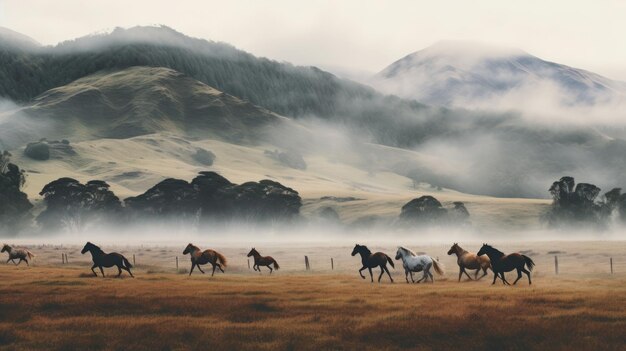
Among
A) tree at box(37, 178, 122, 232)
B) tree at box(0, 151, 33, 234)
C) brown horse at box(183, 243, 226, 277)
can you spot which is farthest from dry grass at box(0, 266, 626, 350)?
tree at box(37, 178, 122, 232)

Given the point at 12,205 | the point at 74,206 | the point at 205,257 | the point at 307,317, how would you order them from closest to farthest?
the point at 307,317 < the point at 205,257 < the point at 12,205 < the point at 74,206

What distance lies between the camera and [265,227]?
18225cm

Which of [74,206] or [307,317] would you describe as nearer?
[307,317]

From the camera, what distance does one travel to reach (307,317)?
99.1ft

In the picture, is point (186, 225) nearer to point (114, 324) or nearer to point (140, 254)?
point (140, 254)

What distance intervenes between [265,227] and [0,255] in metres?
90.0

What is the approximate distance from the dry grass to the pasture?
0.05 meters

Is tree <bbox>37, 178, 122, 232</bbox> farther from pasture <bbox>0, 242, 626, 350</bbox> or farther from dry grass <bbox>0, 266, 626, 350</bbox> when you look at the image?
dry grass <bbox>0, 266, 626, 350</bbox>

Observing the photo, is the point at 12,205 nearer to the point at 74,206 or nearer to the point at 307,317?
the point at 74,206

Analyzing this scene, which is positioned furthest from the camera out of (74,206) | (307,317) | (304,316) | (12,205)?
(74,206)

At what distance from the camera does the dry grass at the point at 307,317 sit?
25062 mm

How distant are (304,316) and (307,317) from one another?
0.44m

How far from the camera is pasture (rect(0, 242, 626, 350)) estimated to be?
25109mm

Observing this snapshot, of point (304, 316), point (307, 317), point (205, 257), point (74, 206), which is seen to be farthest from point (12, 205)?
point (307, 317)
